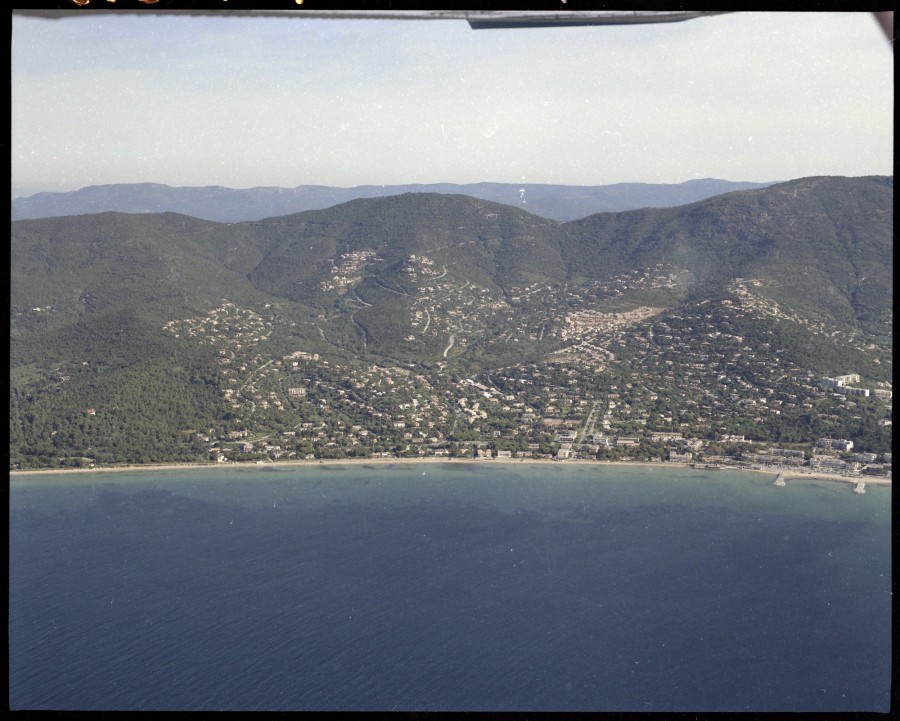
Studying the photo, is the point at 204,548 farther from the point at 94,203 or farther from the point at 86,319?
the point at 94,203

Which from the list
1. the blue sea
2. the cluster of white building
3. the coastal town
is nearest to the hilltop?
the coastal town

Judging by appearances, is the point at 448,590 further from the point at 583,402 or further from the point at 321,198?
the point at 321,198

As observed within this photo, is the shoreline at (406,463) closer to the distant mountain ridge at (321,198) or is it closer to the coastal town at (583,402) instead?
the coastal town at (583,402)

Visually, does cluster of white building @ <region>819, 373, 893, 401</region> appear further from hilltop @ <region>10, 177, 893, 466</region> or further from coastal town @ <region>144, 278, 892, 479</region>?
hilltop @ <region>10, 177, 893, 466</region>

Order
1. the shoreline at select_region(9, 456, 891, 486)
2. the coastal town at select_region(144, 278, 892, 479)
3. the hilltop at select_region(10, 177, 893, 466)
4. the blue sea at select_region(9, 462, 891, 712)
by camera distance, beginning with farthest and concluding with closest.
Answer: the hilltop at select_region(10, 177, 893, 466) < the coastal town at select_region(144, 278, 892, 479) < the shoreline at select_region(9, 456, 891, 486) < the blue sea at select_region(9, 462, 891, 712)

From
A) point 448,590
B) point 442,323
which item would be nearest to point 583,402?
point 442,323

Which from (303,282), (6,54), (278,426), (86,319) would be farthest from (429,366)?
(6,54)
